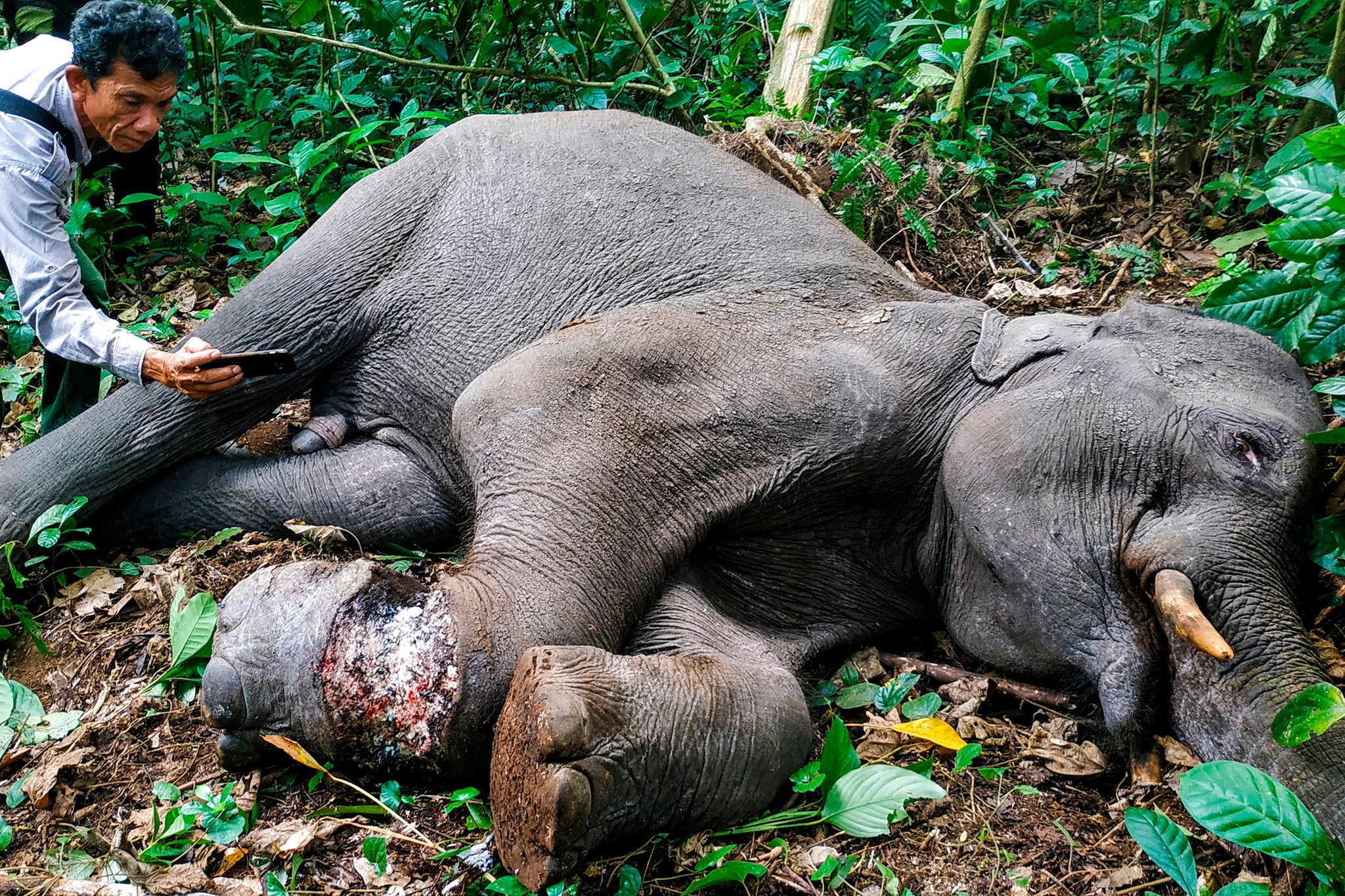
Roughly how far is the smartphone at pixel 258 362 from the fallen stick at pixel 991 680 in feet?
6.18

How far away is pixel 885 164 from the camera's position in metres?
4.37

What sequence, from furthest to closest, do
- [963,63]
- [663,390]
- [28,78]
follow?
1. [963,63]
2. [28,78]
3. [663,390]

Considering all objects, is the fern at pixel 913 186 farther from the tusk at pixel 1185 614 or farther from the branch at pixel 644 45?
the tusk at pixel 1185 614

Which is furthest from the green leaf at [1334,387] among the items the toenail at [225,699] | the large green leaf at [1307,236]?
the toenail at [225,699]

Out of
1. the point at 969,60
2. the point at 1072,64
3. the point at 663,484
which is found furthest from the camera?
the point at 969,60

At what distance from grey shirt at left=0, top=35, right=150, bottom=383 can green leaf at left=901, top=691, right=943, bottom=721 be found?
2.39 meters

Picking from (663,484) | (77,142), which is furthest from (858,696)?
(77,142)

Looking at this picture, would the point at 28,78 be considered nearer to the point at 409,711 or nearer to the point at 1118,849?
the point at 409,711

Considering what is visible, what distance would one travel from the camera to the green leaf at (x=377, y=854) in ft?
7.82

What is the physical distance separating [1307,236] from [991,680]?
130cm

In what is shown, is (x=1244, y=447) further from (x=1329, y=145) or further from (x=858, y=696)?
(x=858, y=696)

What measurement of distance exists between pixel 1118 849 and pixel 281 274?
295cm

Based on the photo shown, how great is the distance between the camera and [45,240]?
344cm

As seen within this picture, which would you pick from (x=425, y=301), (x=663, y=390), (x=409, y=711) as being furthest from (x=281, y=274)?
(x=409, y=711)
